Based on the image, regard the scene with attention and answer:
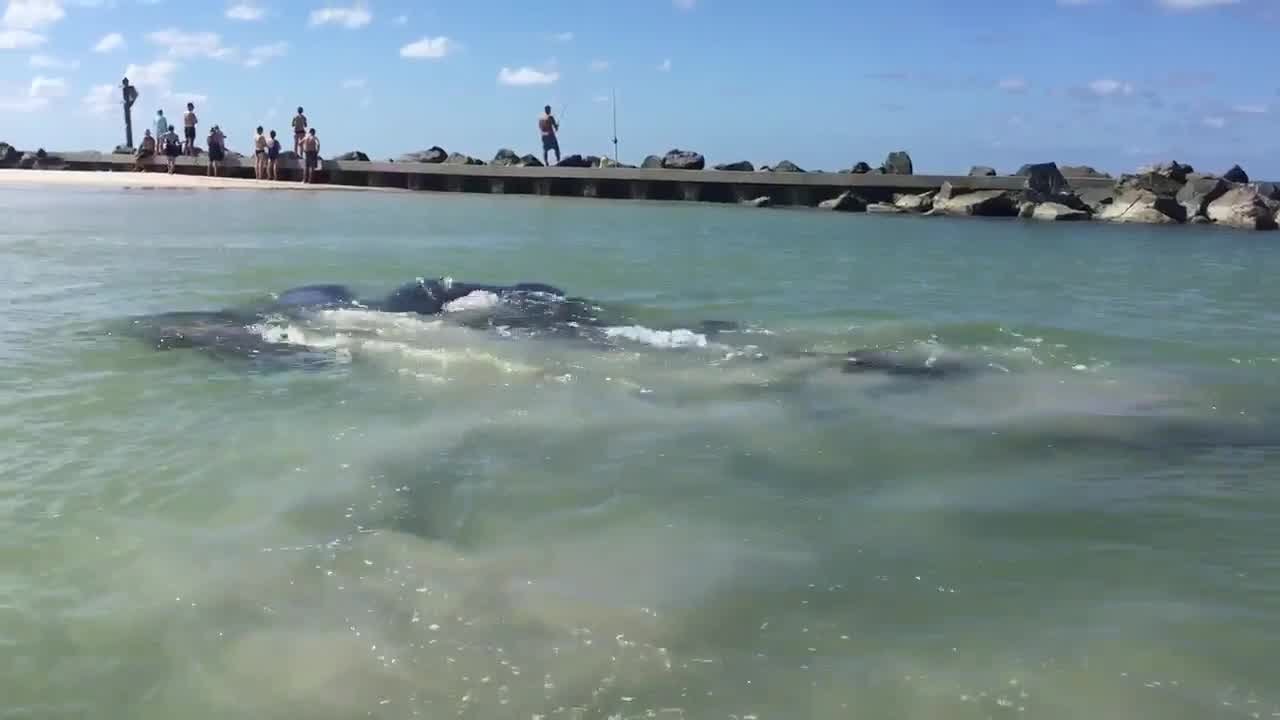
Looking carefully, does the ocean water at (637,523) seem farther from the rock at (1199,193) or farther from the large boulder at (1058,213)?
the rock at (1199,193)

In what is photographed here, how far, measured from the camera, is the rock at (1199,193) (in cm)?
2232

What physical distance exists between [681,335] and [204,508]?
4.63 meters

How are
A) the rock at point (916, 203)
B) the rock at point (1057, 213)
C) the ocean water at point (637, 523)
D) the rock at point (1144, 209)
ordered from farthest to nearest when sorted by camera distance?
the rock at point (916, 203) < the rock at point (1057, 213) < the rock at point (1144, 209) < the ocean water at point (637, 523)

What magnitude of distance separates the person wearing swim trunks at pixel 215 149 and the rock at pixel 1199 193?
2365 cm

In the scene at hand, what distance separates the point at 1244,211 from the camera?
21484 millimetres

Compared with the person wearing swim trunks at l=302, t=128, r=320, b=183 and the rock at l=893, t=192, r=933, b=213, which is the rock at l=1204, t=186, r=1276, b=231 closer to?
the rock at l=893, t=192, r=933, b=213

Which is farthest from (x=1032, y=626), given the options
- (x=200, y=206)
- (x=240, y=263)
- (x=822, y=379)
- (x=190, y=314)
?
(x=200, y=206)

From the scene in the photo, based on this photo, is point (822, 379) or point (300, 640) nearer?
point (300, 640)

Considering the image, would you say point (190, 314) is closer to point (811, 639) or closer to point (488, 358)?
point (488, 358)

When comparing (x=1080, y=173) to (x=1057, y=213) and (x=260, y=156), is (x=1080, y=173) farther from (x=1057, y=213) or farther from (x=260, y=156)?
(x=260, y=156)

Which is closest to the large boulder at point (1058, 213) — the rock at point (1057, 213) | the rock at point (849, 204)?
the rock at point (1057, 213)

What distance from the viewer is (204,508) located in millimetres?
4234

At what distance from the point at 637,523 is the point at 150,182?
27.7 metres

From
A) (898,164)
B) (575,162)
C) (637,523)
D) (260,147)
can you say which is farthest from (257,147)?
(637,523)
